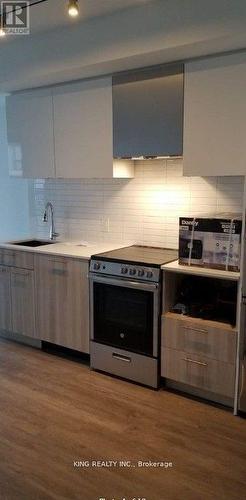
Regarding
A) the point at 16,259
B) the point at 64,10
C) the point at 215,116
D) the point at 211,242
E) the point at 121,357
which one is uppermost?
the point at 64,10

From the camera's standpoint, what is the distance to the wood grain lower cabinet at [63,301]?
3295 millimetres

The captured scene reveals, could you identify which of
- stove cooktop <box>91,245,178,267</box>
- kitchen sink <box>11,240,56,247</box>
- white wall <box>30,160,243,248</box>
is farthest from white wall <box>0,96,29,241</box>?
stove cooktop <box>91,245,178,267</box>

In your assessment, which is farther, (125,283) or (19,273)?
(19,273)

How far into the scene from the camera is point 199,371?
9.11 feet

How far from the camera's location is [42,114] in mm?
3672

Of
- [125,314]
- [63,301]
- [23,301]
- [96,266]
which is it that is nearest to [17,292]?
[23,301]

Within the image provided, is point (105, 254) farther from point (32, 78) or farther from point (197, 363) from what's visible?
point (32, 78)

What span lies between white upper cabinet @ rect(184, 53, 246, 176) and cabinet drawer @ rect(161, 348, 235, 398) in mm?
1289

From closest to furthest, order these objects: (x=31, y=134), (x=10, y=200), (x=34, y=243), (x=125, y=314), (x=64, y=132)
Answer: (x=125, y=314) → (x=64, y=132) → (x=31, y=134) → (x=34, y=243) → (x=10, y=200)

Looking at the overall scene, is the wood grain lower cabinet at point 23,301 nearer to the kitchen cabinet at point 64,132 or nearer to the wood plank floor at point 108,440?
the wood plank floor at point 108,440

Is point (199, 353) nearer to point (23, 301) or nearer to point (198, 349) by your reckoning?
point (198, 349)

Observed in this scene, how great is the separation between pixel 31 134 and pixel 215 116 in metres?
1.87

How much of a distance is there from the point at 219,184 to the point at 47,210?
1958 mm

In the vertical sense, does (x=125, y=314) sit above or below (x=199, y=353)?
above
